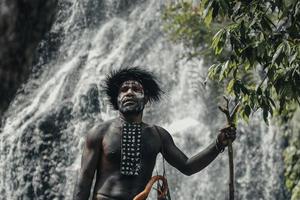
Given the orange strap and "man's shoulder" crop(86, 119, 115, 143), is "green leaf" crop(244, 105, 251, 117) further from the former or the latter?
"man's shoulder" crop(86, 119, 115, 143)

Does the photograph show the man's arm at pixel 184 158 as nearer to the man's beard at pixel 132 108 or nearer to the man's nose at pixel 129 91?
the man's beard at pixel 132 108

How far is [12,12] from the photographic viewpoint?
99.4 inches

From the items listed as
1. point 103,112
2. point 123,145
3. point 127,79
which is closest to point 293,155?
point 103,112

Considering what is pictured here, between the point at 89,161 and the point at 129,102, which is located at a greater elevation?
the point at 129,102

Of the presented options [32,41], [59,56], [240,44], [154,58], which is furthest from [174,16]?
[32,41]

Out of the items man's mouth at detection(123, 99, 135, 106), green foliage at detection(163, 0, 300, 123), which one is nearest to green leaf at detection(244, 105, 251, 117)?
green foliage at detection(163, 0, 300, 123)

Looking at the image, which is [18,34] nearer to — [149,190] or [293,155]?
[149,190]

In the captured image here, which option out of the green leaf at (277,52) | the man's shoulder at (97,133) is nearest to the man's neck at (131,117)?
the man's shoulder at (97,133)

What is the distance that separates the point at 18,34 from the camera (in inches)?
99.6

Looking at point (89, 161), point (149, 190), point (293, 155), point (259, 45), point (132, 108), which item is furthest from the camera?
point (293, 155)

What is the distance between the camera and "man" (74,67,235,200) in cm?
644

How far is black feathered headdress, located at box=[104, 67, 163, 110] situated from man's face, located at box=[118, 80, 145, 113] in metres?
0.06

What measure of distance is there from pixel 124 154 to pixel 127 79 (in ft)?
2.17

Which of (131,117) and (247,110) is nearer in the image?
(131,117)
